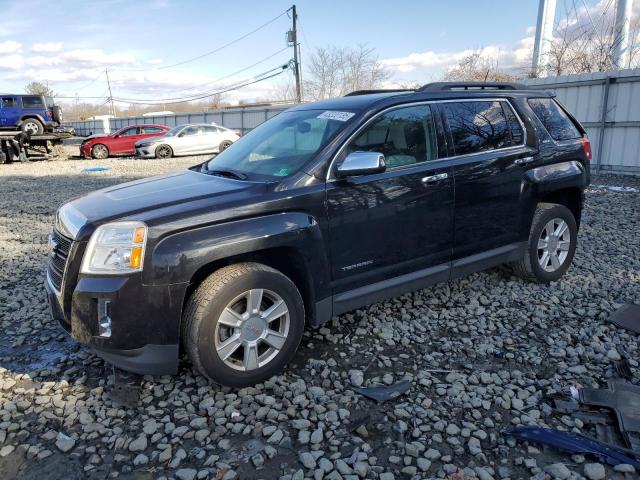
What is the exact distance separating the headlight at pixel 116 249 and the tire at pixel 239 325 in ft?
1.45

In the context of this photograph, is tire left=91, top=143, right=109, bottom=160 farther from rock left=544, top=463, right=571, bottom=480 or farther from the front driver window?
rock left=544, top=463, right=571, bottom=480

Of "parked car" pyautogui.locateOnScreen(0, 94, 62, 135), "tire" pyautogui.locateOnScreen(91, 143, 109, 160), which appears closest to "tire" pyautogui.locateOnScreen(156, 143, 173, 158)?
"tire" pyautogui.locateOnScreen(91, 143, 109, 160)

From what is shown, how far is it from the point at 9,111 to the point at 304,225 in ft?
81.3

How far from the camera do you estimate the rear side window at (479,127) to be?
4113mm

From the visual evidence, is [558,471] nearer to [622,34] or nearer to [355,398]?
[355,398]

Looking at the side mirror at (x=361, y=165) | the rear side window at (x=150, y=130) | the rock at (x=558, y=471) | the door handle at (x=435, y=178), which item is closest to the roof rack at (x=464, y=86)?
the door handle at (x=435, y=178)

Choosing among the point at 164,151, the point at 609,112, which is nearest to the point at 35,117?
the point at 164,151

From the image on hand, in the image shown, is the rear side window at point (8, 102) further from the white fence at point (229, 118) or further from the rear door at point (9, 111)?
the white fence at point (229, 118)

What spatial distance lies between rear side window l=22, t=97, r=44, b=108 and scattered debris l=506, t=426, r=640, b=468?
2615 centimetres

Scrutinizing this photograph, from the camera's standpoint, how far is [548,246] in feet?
16.1

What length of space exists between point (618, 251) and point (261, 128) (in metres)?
4.61

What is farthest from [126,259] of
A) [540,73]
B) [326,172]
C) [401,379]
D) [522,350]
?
[540,73]

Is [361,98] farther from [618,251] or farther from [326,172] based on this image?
[618,251]

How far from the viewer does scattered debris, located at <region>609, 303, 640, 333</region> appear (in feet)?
13.1
